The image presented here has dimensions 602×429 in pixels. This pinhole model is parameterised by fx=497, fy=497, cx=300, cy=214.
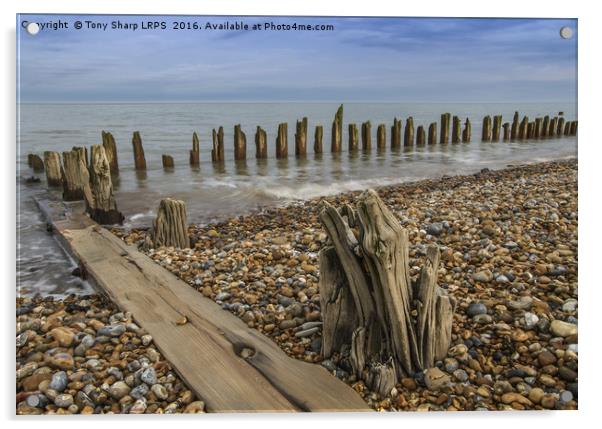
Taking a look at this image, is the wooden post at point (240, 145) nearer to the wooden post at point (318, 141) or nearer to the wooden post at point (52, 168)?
the wooden post at point (318, 141)

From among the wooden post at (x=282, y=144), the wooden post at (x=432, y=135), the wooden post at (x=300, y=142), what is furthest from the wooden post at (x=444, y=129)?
the wooden post at (x=282, y=144)

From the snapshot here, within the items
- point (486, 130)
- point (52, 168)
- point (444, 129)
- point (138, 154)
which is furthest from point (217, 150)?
point (486, 130)

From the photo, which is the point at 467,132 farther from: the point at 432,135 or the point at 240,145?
the point at 240,145

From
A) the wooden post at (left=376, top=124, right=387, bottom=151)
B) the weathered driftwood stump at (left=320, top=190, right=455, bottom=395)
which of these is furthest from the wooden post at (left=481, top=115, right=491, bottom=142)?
the weathered driftwood stump at (left=320, top=190, right=455, bottom=395)

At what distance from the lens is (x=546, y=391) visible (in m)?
3.16

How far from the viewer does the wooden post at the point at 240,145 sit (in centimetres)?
1057

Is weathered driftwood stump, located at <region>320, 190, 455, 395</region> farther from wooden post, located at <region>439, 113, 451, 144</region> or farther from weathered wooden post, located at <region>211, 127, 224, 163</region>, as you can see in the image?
weathered wooden post, located at <region>211, 127, 224, 163</region>

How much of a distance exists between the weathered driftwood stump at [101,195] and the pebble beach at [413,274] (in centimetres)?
124

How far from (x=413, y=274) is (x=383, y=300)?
1.35m

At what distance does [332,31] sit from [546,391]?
10.1ft

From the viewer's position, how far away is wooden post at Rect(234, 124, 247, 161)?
10573 mm

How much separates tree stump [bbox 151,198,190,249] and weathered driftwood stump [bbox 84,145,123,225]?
1352mm

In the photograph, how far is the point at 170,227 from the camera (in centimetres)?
563

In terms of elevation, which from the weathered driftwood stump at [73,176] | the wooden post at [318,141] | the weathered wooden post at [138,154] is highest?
the wooden post at [318,141]
